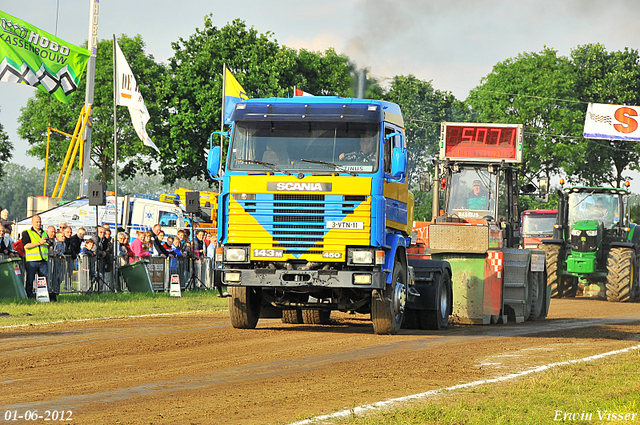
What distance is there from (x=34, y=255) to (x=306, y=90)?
32.5 m

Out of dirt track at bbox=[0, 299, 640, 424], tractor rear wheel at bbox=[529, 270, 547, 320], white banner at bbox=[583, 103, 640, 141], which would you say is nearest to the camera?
dirt track at bbox=[0, 299, 640, 424]

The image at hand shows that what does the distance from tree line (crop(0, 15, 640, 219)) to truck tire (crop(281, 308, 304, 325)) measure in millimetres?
26232

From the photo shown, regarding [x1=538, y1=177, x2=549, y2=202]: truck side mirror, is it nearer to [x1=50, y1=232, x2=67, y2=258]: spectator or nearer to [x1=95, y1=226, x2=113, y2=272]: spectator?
[x1=95, y1=226, x2=113, y2=272]: spectator

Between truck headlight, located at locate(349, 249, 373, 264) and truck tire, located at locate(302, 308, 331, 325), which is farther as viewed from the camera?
truck tire, located at locate(302, 308, 331, 325)

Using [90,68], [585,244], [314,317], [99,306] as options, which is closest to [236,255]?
[314,317]

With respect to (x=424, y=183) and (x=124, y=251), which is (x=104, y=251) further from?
(x=424, y=183)

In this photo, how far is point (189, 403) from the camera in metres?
7.66

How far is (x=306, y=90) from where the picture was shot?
167ft

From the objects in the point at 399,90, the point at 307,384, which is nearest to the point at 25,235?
the point at 307,384

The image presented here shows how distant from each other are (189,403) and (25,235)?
13403mm

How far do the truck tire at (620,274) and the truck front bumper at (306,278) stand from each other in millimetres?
14483

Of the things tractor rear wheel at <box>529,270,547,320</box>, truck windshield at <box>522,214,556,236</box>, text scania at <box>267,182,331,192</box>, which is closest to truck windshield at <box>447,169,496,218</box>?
tractor rear wheel at <box>529,270,547,320</box>

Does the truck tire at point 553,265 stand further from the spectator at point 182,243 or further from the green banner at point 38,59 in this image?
the green banner at point 38,59

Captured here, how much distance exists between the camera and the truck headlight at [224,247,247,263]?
13.5 meters
